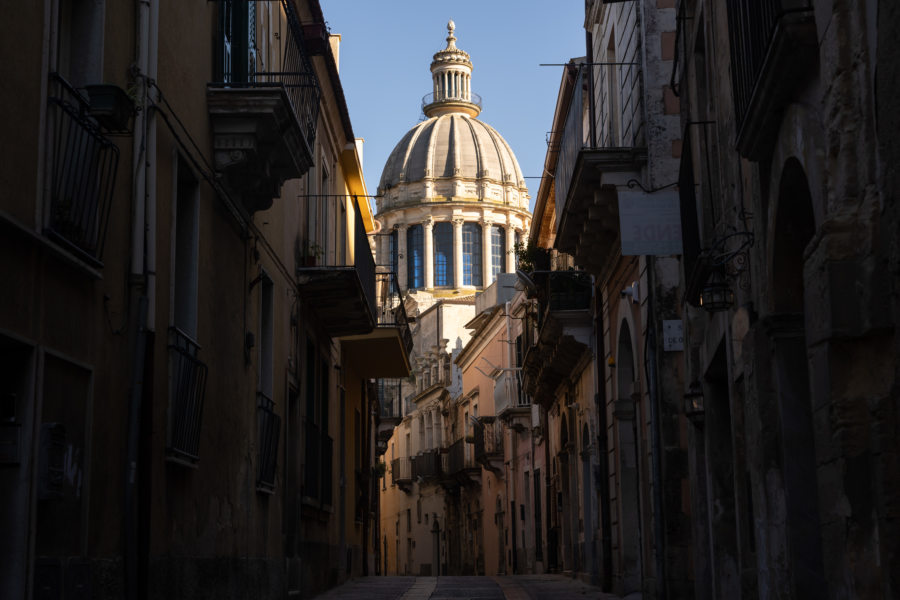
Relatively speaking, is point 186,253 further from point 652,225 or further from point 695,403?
point 695,403

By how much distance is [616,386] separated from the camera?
733 inches

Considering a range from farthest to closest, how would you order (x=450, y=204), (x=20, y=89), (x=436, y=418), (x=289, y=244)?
(x=450, y=204), (x=436, y=418), (x=289, y=244), (x=20, y=89)

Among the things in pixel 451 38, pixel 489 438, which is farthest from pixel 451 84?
pixel 489 438

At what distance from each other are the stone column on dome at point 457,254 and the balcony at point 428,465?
12.6 metres

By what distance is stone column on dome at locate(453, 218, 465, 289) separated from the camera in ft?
230

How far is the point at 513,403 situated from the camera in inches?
1532

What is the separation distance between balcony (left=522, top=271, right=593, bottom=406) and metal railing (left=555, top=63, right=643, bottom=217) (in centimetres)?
242

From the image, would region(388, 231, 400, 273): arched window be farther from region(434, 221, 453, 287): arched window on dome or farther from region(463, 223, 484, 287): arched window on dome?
region(463, 223, 484, 287): arched window on dome

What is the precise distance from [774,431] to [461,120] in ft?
225

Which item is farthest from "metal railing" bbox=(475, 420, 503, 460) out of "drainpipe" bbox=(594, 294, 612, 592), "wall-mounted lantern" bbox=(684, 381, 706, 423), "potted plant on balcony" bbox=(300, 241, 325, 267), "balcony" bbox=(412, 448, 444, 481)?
"wall-mounted lantern" bbox=(684, 381, 706, 423)

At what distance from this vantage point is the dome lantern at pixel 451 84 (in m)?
78.2

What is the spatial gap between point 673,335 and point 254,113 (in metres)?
5.86

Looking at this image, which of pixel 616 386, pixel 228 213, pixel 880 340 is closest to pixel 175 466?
pixel 228 213

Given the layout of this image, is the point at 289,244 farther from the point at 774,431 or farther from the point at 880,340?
the point at 880,340
